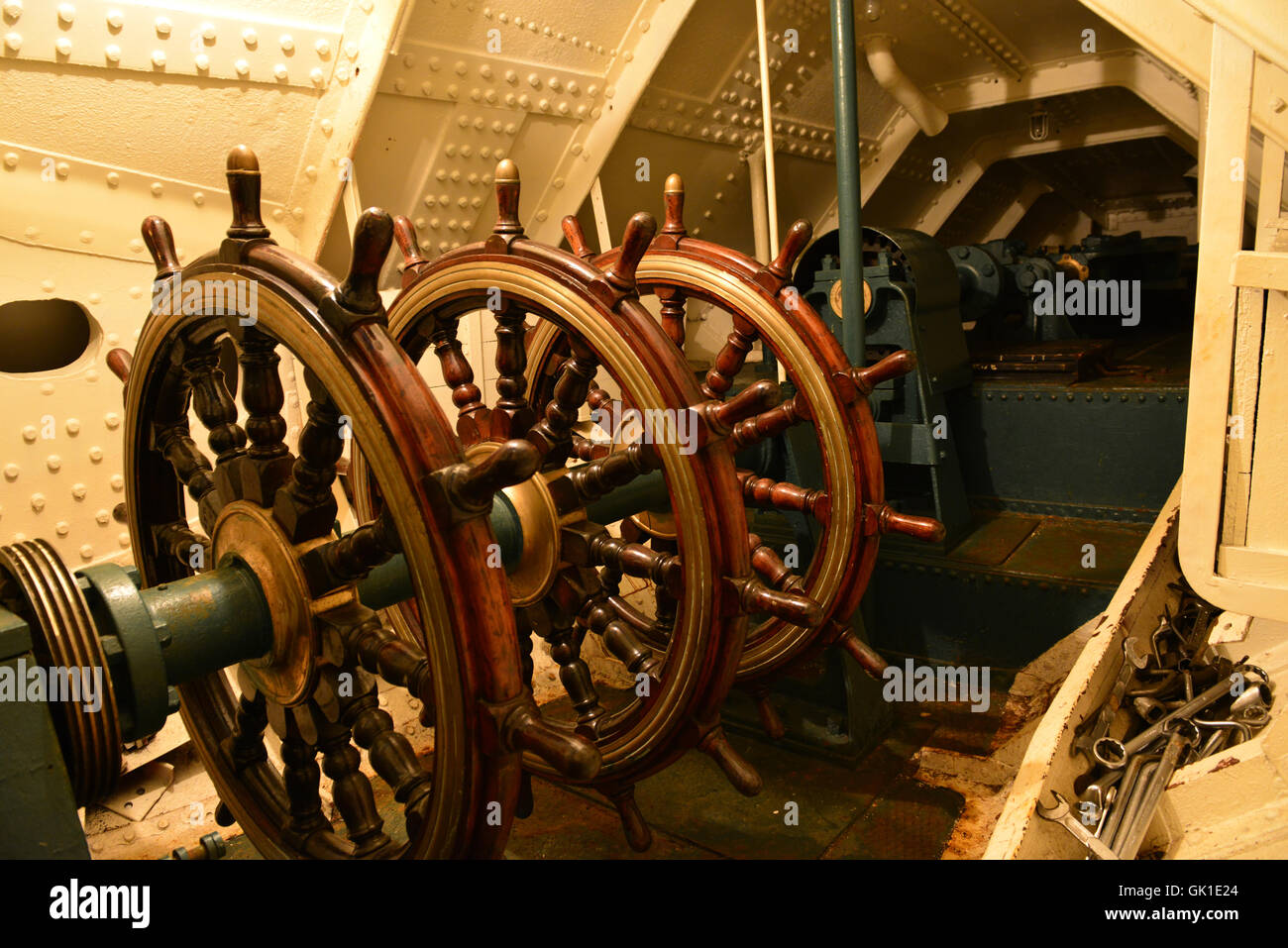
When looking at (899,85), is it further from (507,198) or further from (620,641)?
(620,641)

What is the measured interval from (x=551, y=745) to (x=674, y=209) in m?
1.63

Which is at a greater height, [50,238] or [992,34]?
[992,34]

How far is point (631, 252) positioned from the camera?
1699 mm

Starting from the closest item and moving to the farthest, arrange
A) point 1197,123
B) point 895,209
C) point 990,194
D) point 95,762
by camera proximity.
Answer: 1. point 95,762
2. point 1197,123
3. point 895,209
4. point 990,194

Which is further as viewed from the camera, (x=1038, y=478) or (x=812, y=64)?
(x=812, y=64)

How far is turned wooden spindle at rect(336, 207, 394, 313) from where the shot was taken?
107cm

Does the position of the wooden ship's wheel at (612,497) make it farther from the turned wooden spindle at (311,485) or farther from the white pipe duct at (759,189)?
the white pipe duct at (759,189)

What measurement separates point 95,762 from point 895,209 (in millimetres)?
5214

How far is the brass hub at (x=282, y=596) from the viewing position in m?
1.32

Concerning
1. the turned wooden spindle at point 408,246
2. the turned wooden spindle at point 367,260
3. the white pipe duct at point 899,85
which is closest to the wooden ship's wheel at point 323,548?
the turned wooden spindle at point 367,260


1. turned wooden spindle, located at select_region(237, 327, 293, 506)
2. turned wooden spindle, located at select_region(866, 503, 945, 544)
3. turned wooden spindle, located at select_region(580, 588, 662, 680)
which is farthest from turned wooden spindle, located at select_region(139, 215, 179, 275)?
turned wooden spindle, located at select_region(866, 503, 945, 544)

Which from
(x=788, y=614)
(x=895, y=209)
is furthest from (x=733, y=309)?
(x=895, y=209)

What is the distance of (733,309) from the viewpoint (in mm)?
2281

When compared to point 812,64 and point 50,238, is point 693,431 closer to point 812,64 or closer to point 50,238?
point 50,238
